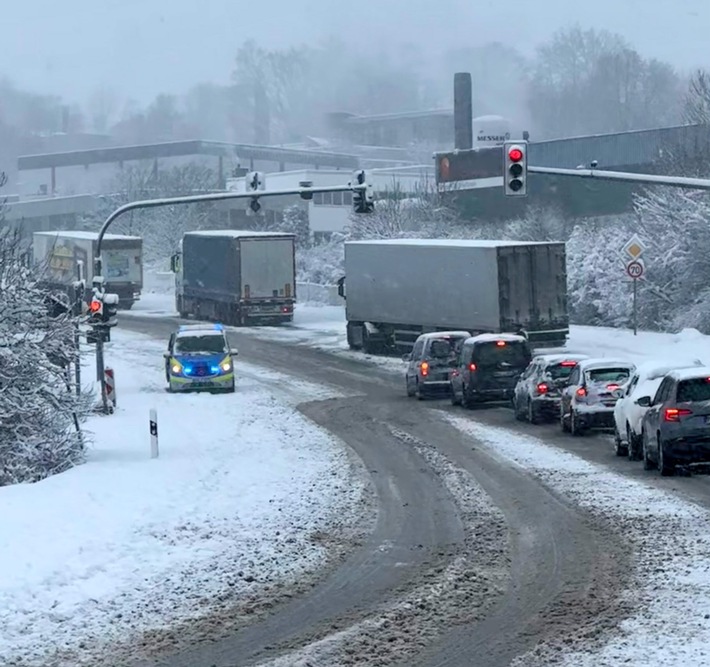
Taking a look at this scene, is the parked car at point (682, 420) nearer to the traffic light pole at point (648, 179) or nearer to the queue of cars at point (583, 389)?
the queue of cars at point (583, 389)

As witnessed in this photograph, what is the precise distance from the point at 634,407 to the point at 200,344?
1968 centimetres

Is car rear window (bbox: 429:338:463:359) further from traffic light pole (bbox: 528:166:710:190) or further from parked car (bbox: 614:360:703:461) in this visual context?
parked car (bbox: 614:360:703:461)

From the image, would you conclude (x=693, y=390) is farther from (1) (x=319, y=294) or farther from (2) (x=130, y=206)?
(1) (x=319, y=294)

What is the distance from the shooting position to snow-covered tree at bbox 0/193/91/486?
26.1 metres

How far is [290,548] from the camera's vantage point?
17.0m

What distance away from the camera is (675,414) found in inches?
876

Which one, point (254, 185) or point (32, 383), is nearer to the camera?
point (32, 383)

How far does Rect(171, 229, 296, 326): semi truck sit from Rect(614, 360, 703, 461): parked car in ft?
123

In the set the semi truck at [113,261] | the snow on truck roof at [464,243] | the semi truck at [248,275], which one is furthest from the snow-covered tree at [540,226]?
the snow on truck roof at [464,243]

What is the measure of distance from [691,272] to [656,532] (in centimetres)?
3667

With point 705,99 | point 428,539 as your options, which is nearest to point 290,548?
point 428,539

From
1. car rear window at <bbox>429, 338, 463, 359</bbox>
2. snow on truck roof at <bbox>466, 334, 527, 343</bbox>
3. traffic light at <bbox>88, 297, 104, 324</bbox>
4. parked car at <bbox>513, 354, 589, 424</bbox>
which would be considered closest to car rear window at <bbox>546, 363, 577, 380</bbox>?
parked car at <bbox>513, 354, 589, 424</bbox>

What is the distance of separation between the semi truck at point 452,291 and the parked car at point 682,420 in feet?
70.4

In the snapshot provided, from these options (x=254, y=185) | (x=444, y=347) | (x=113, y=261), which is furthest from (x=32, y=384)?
(x=113, y=261)
